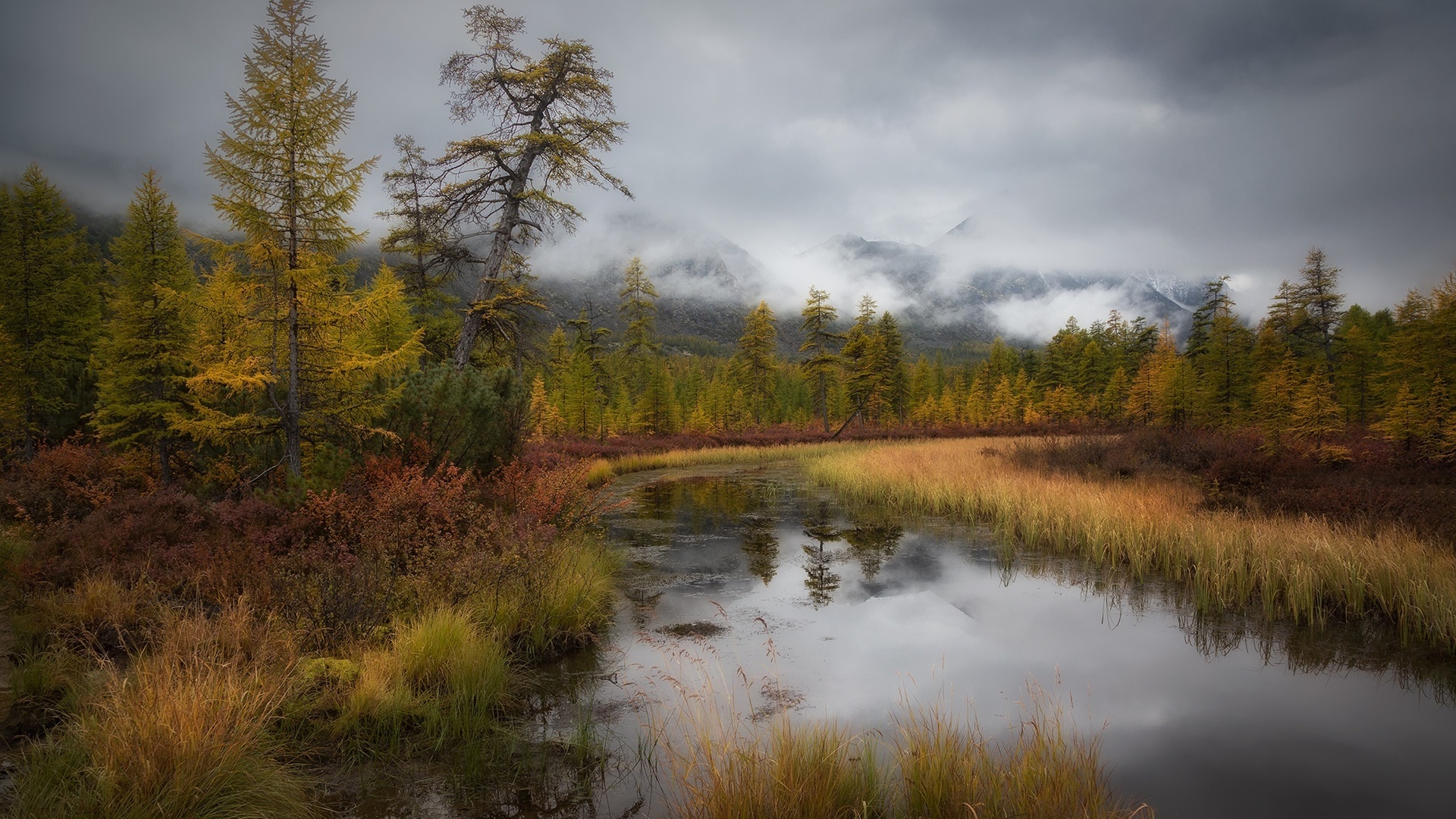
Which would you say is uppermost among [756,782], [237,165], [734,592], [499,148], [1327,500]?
[499,148]

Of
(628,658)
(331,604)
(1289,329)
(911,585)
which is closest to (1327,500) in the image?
(911,585)

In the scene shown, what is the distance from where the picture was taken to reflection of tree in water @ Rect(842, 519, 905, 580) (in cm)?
1055

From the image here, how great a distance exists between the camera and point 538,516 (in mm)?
9039

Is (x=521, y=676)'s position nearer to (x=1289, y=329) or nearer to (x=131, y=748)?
(x=131, y=748)

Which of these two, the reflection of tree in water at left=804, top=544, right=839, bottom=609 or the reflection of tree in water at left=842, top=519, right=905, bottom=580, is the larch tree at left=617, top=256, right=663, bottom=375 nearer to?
the reflection of tree in water at left=842, top=519, right=905, bottom=580

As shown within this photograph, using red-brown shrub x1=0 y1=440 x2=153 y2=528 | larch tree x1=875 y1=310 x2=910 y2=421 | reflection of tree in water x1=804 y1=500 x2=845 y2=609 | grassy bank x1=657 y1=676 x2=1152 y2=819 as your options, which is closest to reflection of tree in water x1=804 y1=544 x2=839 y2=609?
reflection of tree in water x1=804 y1=500 x2=845 y2=609

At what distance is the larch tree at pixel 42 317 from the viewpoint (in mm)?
16391

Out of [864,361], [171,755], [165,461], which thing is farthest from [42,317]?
[864,361]

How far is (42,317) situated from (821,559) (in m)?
24.5

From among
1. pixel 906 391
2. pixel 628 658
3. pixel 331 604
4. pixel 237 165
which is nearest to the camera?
pixel 331 604

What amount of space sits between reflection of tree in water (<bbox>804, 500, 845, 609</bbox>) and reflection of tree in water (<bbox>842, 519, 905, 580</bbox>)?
1.42 feet

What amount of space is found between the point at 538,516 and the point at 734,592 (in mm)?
3307

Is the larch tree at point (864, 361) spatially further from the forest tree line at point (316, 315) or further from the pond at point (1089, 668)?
the pond at point (1089, 668)

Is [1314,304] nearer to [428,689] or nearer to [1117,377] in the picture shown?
[1117,377]
